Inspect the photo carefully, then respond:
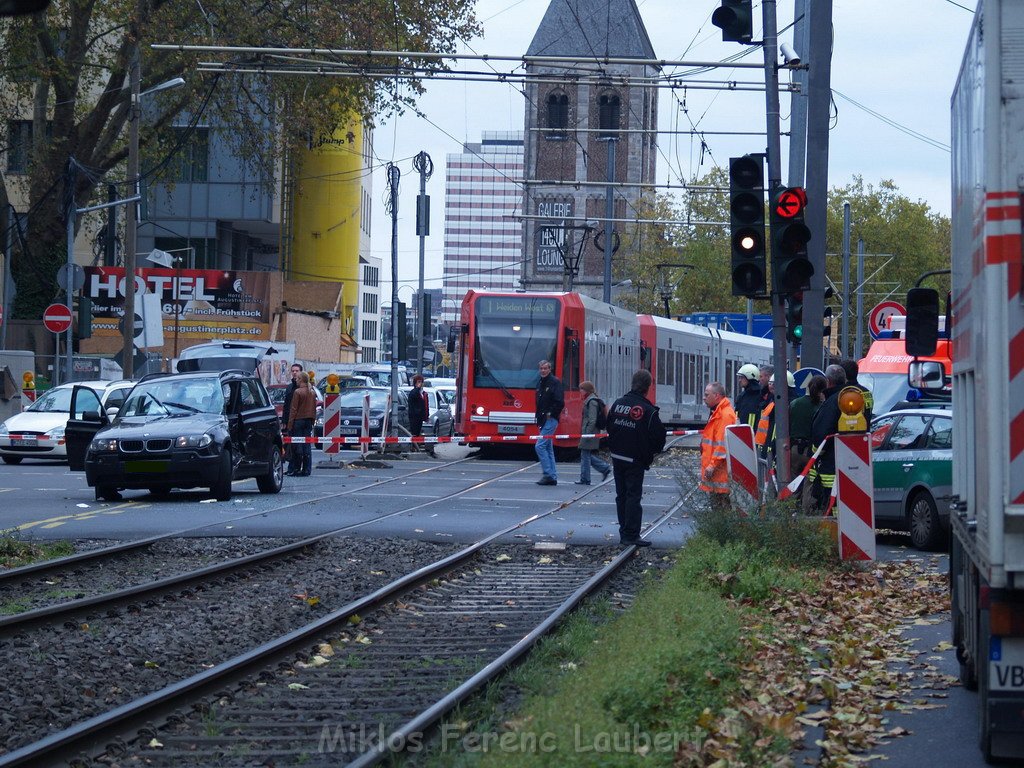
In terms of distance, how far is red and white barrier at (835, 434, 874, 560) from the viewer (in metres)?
13.5

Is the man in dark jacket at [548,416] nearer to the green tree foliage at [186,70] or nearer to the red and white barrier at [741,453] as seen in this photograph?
the red and white barrier at [741,453]

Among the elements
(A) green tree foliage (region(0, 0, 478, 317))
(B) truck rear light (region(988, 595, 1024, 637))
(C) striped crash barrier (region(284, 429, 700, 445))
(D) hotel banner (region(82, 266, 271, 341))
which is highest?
(A) green tree foliage (region(0, 0, 478, 317))

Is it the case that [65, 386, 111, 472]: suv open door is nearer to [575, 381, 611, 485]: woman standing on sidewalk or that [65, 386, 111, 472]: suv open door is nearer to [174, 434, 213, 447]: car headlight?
[174, 434, 213, 447]: car headlight

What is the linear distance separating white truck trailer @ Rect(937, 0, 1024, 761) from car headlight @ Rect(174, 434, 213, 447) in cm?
1424

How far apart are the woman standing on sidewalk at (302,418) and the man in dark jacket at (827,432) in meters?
11.8

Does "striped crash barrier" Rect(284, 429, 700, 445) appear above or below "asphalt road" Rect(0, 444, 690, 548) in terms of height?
above

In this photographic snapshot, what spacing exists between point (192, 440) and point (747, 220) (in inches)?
344

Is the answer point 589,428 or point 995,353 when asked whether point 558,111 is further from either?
point 995,353

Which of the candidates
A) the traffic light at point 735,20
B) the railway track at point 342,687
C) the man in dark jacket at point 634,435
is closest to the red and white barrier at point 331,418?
the man in dark jacket at point 634,435

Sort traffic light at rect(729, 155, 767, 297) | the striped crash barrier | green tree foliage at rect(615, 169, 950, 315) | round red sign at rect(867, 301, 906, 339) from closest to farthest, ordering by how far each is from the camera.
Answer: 1. traffic light at rect(729, 155, 767, 297)
2. the striped crash barrier
3. round red sign at rect(867, 301, 906, 339)
4. green tree foliage at rect(615, 169, 950, 315)

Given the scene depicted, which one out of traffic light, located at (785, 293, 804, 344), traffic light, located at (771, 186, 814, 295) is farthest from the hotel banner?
traffic light, located at (771, 186, 814, 295)

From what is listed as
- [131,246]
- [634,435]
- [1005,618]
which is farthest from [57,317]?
[1005,618]

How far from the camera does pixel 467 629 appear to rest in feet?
35.3

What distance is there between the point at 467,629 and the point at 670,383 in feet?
108
